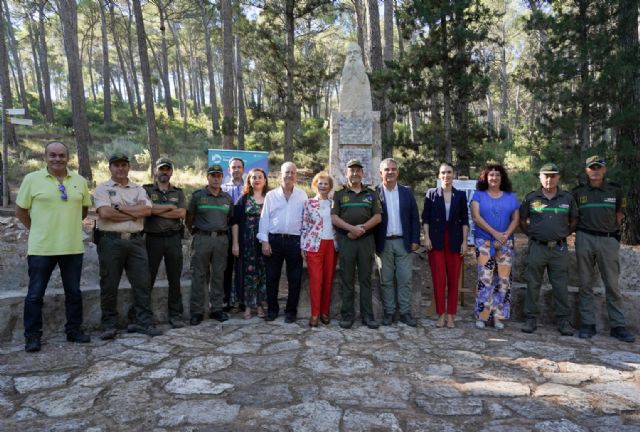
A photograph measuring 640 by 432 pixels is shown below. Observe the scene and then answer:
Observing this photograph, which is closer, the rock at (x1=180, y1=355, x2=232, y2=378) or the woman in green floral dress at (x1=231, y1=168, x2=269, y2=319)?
the rock at (x1=180, y1=355, x2=232, y2=378)

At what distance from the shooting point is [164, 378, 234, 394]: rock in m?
3.06

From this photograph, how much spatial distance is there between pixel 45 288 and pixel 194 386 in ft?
5.52

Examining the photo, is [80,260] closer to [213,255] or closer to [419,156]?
[213,255]

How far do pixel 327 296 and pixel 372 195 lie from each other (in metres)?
1.10

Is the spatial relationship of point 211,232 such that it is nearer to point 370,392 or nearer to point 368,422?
point 370,392

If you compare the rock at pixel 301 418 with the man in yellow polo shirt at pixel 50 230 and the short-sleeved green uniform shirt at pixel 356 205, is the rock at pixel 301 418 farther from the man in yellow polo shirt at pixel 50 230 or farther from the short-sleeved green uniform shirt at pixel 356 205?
the man in yellow polo shirt at pixel 50 230

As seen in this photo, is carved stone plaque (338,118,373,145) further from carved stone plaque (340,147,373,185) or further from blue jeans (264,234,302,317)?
blue jeans (264,234,302,317)

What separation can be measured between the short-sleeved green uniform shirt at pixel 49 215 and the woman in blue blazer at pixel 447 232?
10.5 ft

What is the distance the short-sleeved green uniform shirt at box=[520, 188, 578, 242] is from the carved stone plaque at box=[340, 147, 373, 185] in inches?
109

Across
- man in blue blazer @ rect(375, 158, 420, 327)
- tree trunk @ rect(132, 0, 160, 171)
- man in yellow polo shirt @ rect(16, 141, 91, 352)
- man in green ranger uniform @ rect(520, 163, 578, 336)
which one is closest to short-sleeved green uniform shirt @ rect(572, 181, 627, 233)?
man in green ranger uniform @ rect(520, 163, 578, 336)

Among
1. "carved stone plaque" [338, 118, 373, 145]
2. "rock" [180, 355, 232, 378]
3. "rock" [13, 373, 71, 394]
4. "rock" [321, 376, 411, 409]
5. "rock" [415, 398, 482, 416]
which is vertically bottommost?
"rock" [415, 398, 482, 416]

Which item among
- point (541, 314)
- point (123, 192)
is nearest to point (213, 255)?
point (123, 192)

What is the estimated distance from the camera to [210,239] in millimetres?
4574

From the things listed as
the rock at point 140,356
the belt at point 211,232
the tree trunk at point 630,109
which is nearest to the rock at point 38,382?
the rock at point 140,356
